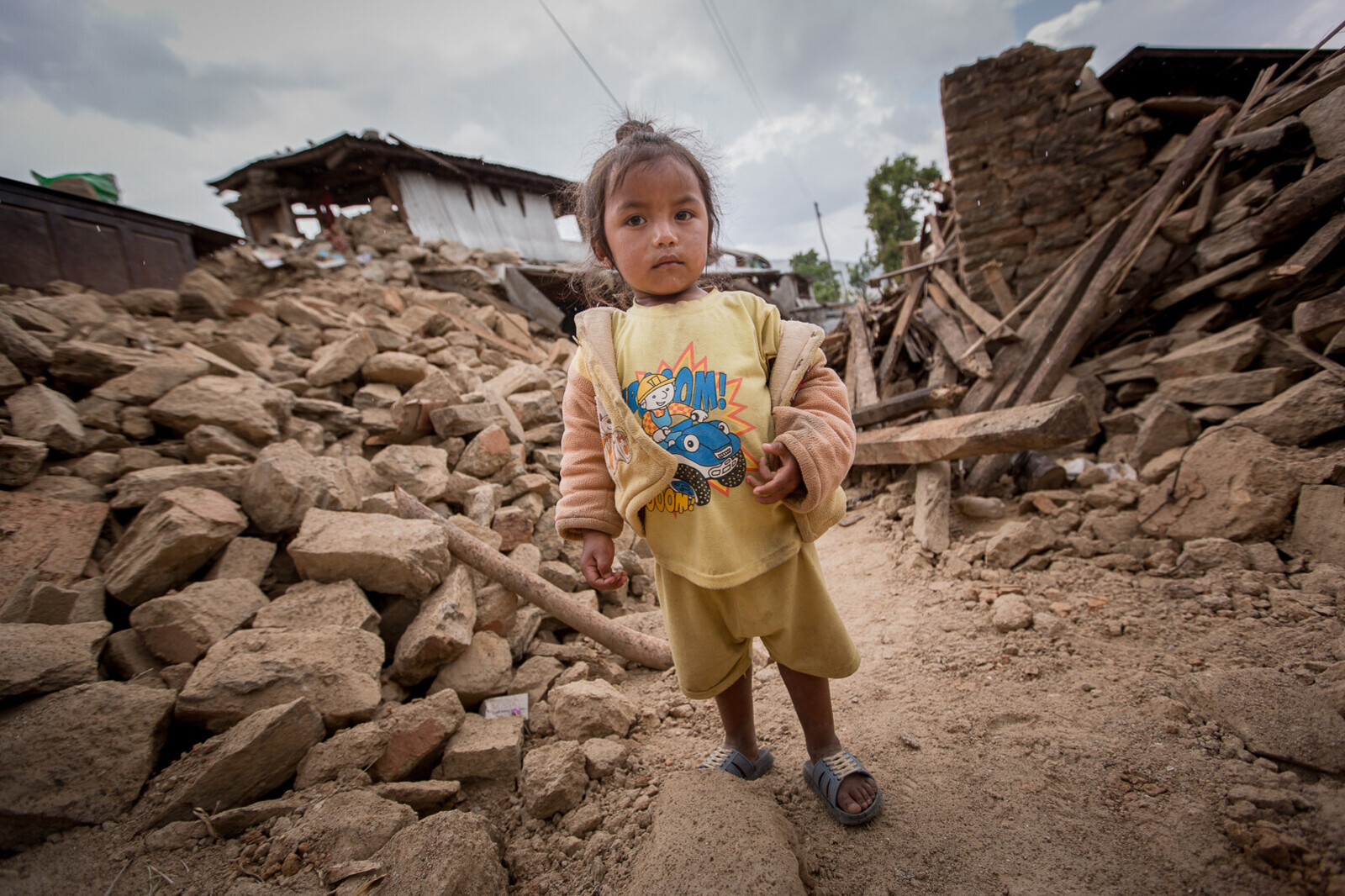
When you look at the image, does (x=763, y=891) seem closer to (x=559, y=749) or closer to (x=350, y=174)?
(x=559, y=749)

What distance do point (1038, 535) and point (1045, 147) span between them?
11.6 feet

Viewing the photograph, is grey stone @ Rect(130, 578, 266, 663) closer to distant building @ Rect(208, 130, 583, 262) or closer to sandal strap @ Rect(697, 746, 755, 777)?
sandal strap @ Rect(697, 746, 755, 777)

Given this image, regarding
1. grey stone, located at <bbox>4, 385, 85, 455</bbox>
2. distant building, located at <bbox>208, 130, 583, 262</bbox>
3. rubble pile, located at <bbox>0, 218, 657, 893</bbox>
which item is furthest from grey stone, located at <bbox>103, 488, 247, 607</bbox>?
distant building, located at <bbox>208, 130, 583, 262</bbox>

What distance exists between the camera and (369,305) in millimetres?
7102

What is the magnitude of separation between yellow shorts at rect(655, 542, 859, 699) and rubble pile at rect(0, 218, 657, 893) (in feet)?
1.97

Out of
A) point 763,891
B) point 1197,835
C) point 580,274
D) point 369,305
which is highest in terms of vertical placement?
point 369,305

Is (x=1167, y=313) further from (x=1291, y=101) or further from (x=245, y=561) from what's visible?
(x=245, y=561)

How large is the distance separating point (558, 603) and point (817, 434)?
166cm

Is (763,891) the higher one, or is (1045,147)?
(1045,147)

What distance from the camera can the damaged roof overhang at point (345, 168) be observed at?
1083 centimetres

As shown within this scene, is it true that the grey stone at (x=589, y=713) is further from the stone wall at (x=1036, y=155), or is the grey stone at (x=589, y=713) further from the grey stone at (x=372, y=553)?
the stone wall at (x=1036, y=155)

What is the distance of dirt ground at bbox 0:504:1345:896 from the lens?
1.17 meters

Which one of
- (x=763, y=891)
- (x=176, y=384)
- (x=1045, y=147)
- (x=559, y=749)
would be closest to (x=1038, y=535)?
(x=763, y=891)

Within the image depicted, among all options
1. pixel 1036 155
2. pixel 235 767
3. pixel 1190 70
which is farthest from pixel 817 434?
pixel 1190 70
